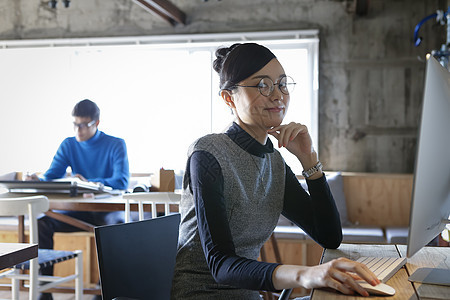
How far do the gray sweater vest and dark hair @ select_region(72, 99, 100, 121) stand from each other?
2.81 meters

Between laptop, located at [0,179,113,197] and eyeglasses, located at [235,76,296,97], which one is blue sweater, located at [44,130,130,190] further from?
eyeglasses, located at [235,76,296,97]

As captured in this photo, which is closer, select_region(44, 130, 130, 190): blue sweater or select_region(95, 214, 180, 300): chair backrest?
select_region(95, 214, 180, 300): chair backrest

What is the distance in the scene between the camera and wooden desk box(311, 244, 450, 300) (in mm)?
1006

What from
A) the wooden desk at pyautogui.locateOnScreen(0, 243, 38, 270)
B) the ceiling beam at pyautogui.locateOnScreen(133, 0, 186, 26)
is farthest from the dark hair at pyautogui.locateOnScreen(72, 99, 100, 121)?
the wooden desk at pyautogui.locateOnScreen(0, 243, 38, 270)

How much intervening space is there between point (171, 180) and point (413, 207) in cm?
256

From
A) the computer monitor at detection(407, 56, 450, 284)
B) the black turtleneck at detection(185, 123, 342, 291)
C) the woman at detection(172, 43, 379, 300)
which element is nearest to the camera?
the computer monitor at detection(407, 56, 450, 284)

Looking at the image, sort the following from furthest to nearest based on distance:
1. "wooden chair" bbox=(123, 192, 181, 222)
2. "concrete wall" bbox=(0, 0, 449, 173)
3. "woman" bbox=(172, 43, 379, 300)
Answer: "concrete wall" bbox=(0, 0, 449, 173), "wooden chair" bbox=(123, 192, 181, 222), "woman" bbox=(172, 43, 379, 300)

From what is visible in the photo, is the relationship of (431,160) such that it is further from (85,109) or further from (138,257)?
(85,109)

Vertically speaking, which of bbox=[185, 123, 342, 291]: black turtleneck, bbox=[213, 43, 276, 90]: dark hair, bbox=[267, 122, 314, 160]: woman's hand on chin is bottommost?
bbox=[185, 123, 342, 291]: black turtleneck

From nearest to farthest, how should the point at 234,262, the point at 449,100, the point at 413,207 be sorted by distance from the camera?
the point at 413,207 → the point at 449,100 → the point at 234,262

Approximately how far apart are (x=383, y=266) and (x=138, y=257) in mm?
638

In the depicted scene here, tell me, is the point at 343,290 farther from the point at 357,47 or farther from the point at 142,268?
the point at 357,47

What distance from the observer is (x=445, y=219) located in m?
1.15

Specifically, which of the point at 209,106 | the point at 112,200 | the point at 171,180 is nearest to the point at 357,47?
the point at 209,106
